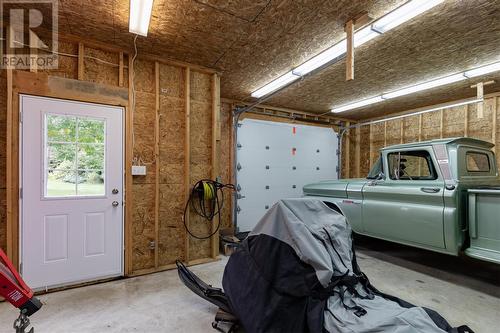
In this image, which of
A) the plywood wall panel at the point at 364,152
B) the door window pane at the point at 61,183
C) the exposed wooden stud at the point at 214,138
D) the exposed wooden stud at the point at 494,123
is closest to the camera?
the door window pane at the point at 61,183

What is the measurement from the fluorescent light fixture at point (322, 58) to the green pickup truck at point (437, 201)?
171 cm

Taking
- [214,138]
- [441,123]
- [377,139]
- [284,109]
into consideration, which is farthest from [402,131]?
[214,138]

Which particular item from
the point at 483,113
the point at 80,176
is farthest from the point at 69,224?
the point at 483,113

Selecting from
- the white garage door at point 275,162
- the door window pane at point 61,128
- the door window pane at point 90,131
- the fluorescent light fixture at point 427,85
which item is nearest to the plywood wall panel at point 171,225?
the door window pane at point 90,131

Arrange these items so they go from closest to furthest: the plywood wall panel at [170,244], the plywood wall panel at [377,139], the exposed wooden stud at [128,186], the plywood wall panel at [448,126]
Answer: the exposed wooden stud at [128,186], the plywood wall panel at [170,244], the plywood wall panel at [448,126], the plywood wall panel at [377,139]

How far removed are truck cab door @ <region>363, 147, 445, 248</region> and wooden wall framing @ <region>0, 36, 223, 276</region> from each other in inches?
98.2

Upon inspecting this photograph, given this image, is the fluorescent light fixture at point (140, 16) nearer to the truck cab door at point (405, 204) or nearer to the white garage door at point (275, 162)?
the white garage door at point (275, 162)

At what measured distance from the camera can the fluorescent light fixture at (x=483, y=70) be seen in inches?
139

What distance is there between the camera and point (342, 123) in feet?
22.8

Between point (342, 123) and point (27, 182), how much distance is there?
22.6ft

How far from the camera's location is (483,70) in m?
3.65

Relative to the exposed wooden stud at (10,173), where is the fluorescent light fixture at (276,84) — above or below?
above

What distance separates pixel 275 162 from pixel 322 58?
2848 mm

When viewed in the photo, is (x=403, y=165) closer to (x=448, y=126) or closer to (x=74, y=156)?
(x=448, y=126)
